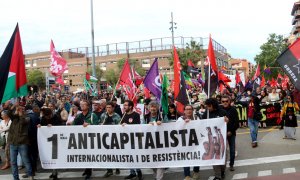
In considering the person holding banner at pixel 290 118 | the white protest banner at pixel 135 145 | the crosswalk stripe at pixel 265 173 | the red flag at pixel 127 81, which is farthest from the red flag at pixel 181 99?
the person holding banner at pixel 290 118

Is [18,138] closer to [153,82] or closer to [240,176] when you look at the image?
[153,82]

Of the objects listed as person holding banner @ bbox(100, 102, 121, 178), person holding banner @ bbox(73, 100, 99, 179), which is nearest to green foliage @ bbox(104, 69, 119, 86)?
person holding banner @ bbox(73, 100, 99, 179)

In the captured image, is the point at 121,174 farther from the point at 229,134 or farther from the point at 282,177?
the point at 282,177

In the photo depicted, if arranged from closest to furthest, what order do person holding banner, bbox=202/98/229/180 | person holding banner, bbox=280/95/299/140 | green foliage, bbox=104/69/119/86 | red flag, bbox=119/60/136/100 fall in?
person holding banner, bbox=202/98/229/180 → person holding banner, bbox=280/95/299/140 → red flag, bbox=119/60/136/100 → green foliage, bbox=104/69/119/86

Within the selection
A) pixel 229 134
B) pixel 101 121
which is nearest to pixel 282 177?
pixel 229 134

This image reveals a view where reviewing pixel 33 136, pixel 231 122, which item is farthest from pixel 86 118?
pixel 231 122

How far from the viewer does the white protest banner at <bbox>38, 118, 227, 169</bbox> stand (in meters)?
7.15

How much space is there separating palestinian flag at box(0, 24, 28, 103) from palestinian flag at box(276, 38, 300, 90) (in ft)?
17.9

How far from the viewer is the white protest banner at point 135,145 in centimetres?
715

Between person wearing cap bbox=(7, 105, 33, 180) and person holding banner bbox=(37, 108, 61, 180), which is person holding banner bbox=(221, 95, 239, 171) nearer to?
person holding banner bbox=(37, 108, 61, 180)

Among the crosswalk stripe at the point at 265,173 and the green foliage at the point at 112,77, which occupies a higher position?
the green foliage at the point at 112,77

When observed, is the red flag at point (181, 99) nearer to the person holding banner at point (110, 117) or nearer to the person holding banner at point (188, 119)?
the person holding banner at point (188, 119)

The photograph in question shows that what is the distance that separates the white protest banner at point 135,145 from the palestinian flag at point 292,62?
176 cm

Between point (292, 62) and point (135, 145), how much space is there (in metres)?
3.44
